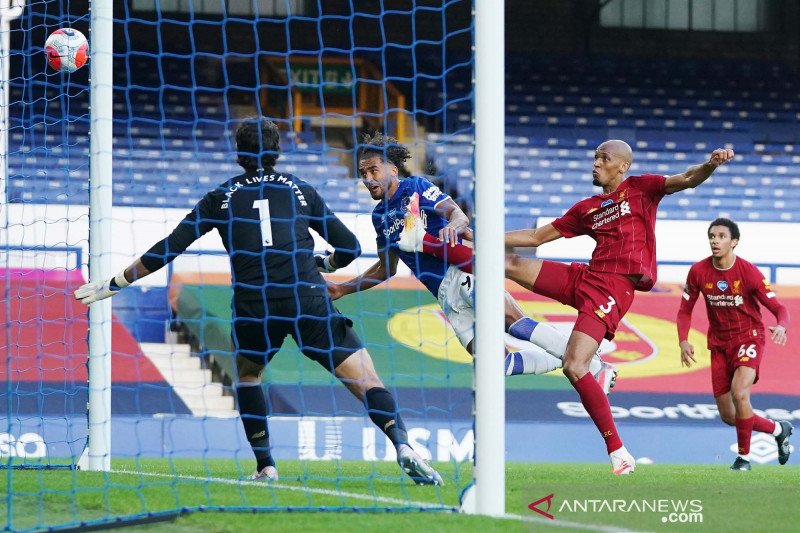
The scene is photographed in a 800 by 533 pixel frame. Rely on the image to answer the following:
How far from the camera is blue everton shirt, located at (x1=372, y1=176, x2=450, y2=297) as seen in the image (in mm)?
6574

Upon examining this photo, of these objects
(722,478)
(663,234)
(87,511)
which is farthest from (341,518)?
(663,234)

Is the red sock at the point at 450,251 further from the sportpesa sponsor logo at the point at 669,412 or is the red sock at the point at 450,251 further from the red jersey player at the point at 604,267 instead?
the sportpesa sponsor logo at the point at 669,412

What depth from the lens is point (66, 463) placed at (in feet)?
24.0

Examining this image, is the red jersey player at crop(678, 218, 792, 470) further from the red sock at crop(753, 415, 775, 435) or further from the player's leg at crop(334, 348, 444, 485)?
the player's leg at crop(334, 348, 444, 485)

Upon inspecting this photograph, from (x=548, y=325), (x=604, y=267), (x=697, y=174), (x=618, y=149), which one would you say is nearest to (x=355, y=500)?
(x=548, y=325)

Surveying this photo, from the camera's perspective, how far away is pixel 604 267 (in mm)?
6680

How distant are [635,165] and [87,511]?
1492cm

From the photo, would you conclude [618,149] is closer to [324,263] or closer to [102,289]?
[324,263]

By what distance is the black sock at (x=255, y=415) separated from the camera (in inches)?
236

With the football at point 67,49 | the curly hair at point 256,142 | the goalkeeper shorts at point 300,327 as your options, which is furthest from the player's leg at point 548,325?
the football at point 67,49

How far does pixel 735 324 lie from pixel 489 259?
4.37m

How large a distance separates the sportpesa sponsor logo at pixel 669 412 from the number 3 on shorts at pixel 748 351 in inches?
120

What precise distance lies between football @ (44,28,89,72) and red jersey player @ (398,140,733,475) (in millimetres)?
2429

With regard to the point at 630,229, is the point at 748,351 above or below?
below
